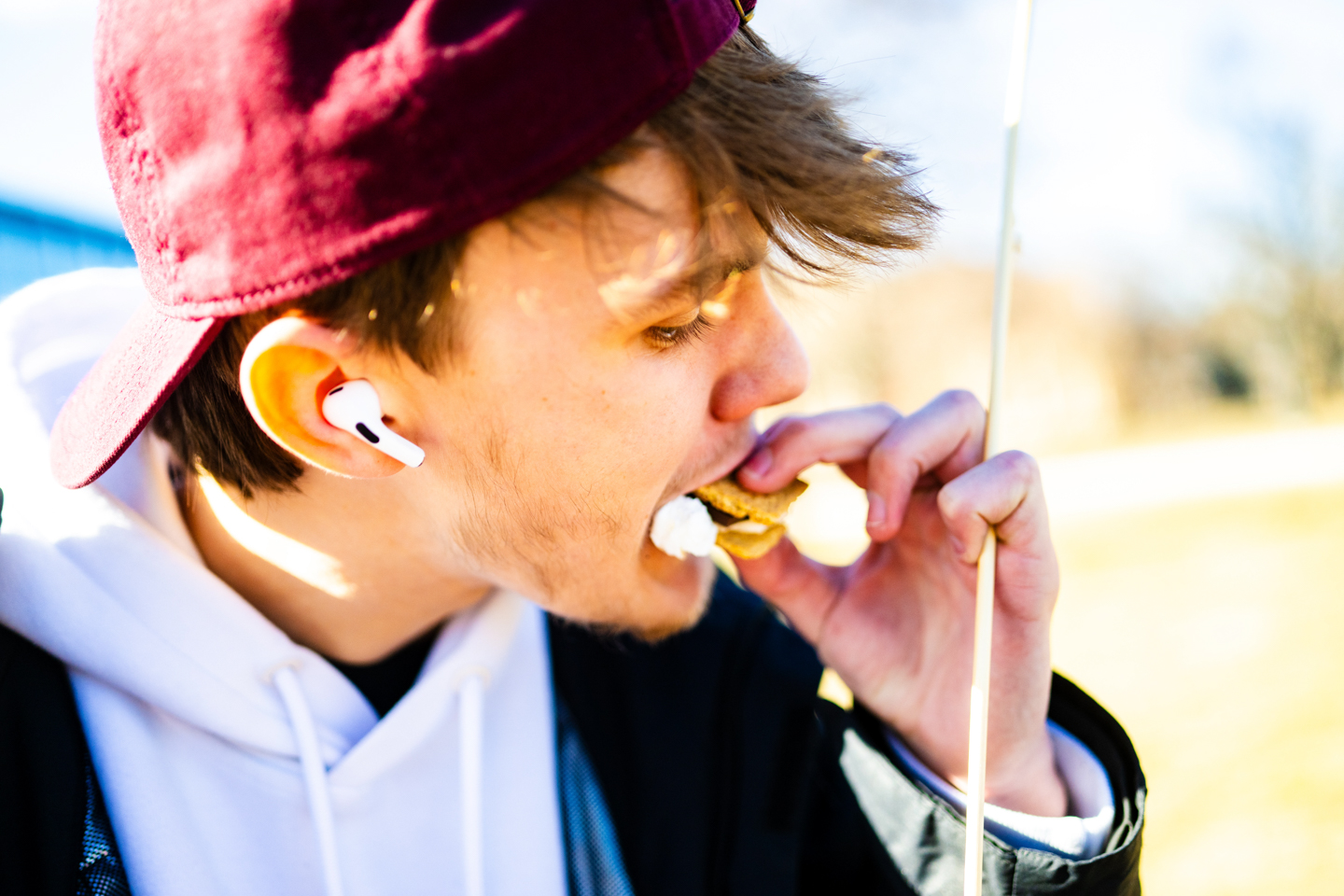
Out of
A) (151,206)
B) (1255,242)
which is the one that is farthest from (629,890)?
(1255,242)

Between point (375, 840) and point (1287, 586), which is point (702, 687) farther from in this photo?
point (1287, 586)

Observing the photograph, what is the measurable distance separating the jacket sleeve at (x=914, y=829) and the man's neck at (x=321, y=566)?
82 cm

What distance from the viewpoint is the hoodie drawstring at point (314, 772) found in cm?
139

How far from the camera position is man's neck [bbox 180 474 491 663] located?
1.50 m

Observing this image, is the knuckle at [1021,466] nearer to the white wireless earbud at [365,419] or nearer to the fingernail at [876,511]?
the fingernail at [876,511]

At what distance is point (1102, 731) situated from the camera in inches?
64.3

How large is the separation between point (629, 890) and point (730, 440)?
0.87m

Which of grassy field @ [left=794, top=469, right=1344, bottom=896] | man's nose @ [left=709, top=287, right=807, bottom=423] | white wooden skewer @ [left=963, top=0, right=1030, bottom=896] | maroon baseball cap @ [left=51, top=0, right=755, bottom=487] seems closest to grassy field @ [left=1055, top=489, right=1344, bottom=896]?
grassy field @ [left=794, top=469, right=1344, bottom=896]

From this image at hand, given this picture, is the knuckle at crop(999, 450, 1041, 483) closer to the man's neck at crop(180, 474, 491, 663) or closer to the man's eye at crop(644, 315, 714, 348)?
the man's eye at crop(644, 315, 714, 348)

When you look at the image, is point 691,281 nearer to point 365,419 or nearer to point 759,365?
point 759,365

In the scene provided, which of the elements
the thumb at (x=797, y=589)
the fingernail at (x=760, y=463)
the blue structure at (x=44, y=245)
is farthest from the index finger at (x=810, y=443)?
the blue structure at (x=44, y=245)

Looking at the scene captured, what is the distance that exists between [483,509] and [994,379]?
79 cm

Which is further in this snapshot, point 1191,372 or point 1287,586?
point 1191,372

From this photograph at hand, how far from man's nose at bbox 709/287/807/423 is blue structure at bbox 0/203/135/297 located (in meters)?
4.11
